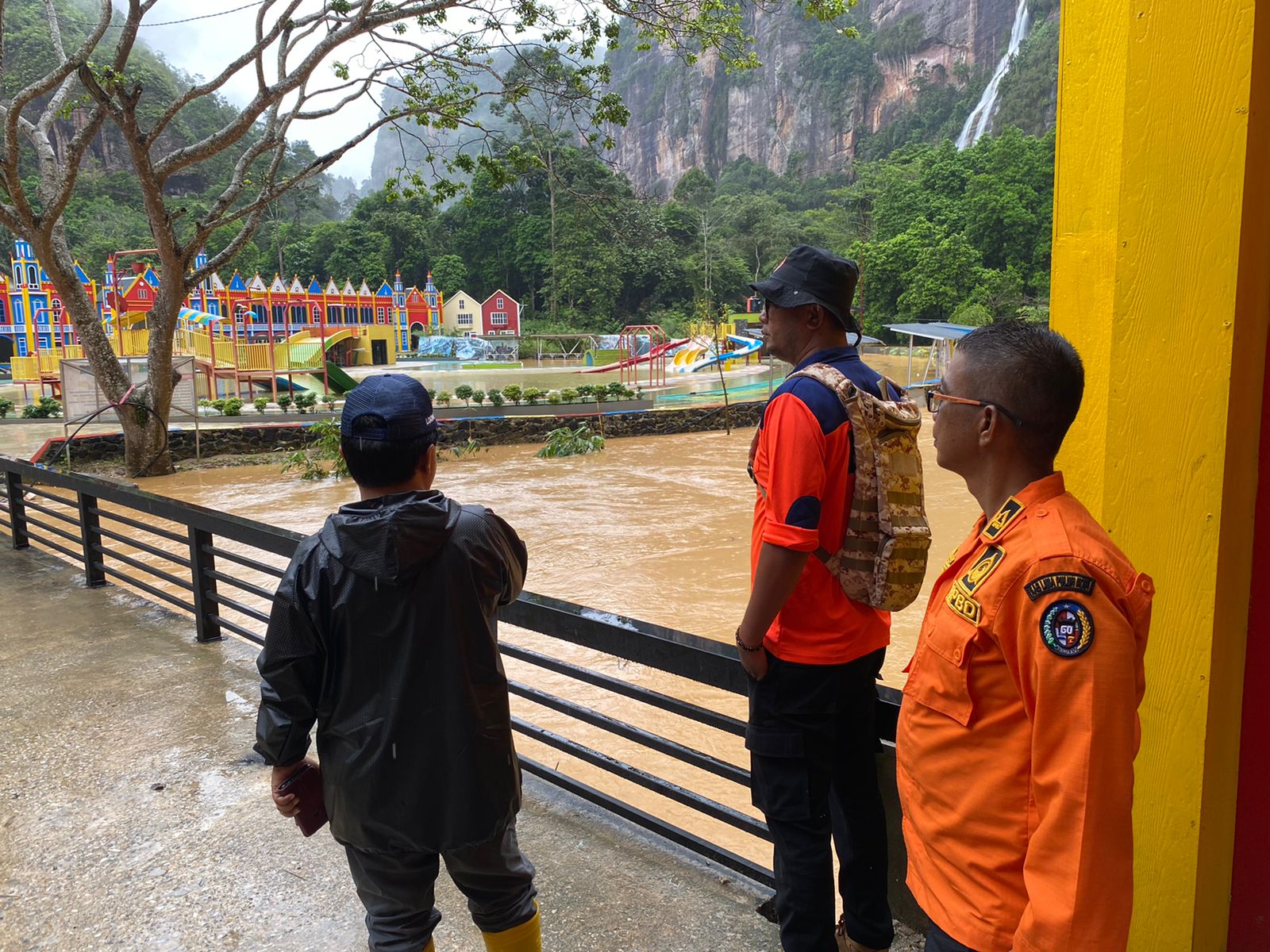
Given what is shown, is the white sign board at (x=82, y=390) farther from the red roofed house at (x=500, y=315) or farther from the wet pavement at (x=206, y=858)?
the red roofed house at (x=500, y=315)

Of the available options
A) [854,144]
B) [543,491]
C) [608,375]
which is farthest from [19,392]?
[854,144]

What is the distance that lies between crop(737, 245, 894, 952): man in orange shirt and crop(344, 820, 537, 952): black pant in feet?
1.69

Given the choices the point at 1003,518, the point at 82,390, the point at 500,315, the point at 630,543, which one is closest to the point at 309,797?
the point at 1003,518

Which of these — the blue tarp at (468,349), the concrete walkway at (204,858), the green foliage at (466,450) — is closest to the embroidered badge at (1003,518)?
the concrete walkway at (204,858)

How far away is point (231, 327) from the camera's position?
24.5 metres

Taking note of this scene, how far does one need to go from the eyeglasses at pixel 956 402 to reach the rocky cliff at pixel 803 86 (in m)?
80.7

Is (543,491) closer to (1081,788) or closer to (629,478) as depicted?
(629,478)

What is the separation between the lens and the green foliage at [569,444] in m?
17.3

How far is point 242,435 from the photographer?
16406mm

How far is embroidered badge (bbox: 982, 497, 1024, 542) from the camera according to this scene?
118 centimetres

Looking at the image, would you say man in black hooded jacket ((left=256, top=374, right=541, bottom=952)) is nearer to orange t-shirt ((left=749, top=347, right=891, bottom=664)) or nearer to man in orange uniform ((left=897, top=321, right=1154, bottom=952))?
orange t-shirt ((left=749, top=347, right=891, bottom=664))

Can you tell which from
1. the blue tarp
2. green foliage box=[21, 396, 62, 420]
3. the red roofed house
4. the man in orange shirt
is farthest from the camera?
the red roofed house

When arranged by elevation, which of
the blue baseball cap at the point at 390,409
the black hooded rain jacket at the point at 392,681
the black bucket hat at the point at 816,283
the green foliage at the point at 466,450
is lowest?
the green foliage at the point at 466,450

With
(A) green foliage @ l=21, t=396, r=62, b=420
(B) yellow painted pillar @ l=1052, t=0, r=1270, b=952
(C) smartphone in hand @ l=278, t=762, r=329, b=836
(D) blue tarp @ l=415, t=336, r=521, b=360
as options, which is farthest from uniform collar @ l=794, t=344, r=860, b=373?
(D) blue tarp @ l=415, t=336, r=521, b=360
